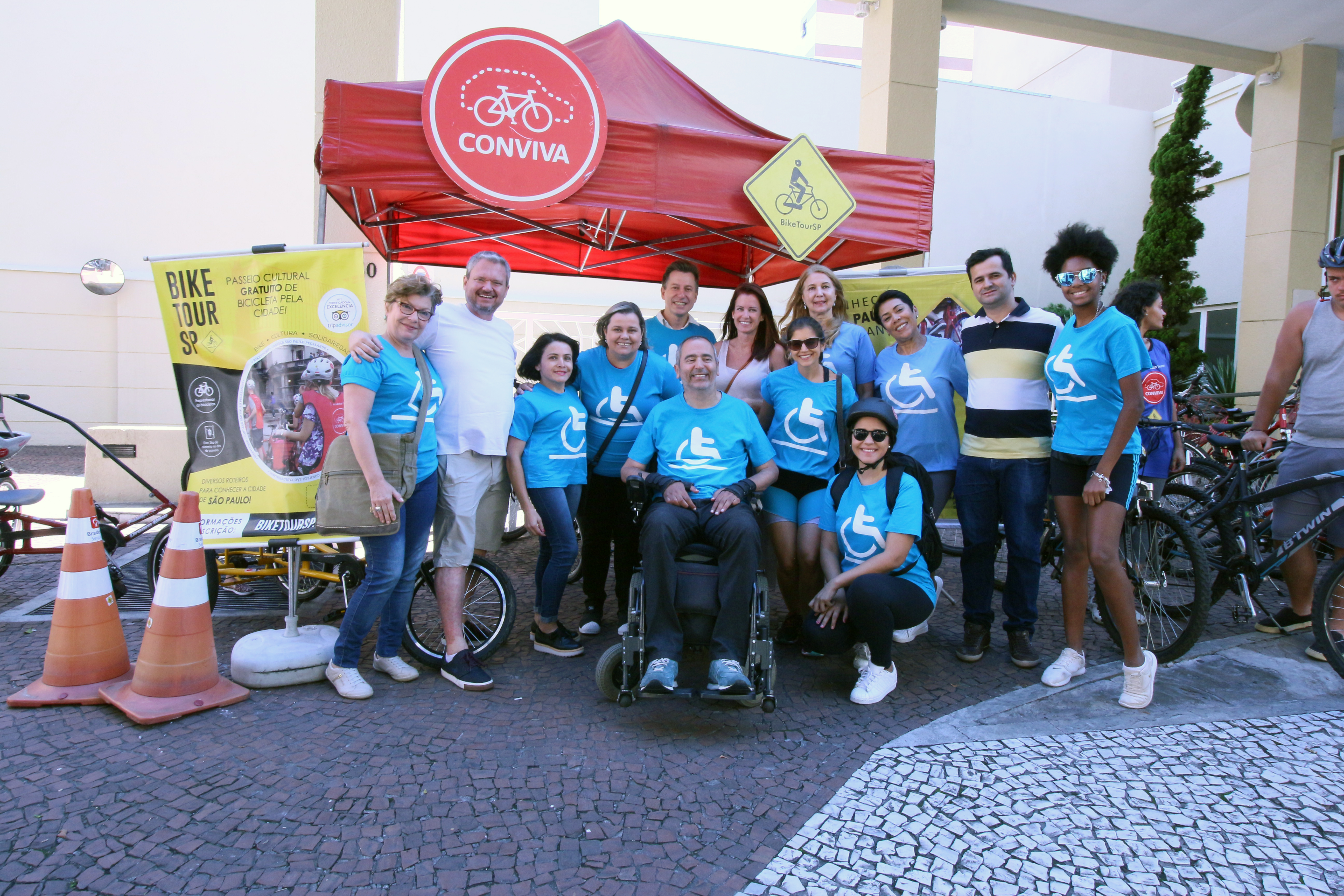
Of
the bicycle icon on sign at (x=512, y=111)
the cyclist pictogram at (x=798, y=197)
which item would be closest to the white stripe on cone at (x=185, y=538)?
the bicycle icon on sign at (x=512, y=111)

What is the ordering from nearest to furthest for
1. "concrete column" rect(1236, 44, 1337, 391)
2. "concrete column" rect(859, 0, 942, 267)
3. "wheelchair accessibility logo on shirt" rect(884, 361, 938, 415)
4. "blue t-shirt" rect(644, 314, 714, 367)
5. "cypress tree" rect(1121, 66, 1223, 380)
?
"wheelchair accessibility logo on shirt" rect(884, 361, 938, 415)
"blue t-shirt" rect(644, 314, 714, 367)
"concrete column" rect(859, 0, 942, 267)
"concrete column" rect(1236, 44, 1337, 391)
"cypress tree" rect(1121, 66, 1223, 380)

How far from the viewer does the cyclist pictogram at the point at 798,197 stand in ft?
14.3

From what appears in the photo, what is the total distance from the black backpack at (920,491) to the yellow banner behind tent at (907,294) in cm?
171

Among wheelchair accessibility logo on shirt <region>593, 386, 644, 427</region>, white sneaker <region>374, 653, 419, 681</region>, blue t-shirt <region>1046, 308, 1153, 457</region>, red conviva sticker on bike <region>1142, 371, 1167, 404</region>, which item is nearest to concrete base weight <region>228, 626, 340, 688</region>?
white sneaker <region>374, 653, 419, 681</region>

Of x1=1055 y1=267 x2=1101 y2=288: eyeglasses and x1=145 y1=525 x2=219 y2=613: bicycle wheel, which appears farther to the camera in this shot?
x1=145 y1=525 x2=219 y2=613: bicycle wheel

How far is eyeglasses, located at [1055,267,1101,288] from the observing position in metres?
3.35

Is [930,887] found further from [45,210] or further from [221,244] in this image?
[45,210]

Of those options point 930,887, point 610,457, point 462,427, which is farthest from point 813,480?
point 930,887

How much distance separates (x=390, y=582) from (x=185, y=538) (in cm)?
90

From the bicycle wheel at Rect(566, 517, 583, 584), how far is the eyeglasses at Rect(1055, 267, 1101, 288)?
2.58 m

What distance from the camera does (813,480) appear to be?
3.80m

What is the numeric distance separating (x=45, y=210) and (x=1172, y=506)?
14.4 m

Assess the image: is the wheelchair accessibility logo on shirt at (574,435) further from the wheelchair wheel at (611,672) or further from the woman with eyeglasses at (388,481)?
the wheelchair wheel at (611,672)

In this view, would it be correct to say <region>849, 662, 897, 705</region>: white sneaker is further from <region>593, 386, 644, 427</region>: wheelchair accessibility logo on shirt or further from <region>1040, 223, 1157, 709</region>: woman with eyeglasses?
<region>593, 386, 644, 427</region>: wheelchair accessibility logo on shirt
